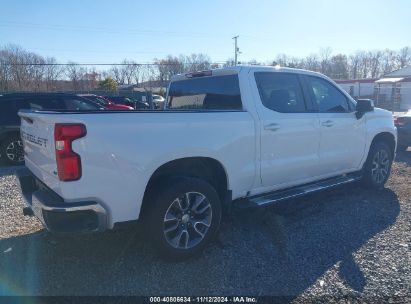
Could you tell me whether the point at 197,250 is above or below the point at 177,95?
below

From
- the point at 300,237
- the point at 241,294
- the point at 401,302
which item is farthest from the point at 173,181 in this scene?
the point at 401,302

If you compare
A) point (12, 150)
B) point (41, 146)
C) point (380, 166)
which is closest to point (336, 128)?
point (380, 166)

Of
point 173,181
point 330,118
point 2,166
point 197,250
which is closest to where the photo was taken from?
point 173,181

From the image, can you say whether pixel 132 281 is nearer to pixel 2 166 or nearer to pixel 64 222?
pixel 64 222

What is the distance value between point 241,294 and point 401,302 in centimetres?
133

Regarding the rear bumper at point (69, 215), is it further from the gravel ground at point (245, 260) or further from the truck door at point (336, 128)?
the truck door at point (336, 128)

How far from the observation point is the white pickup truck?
9.11 feet

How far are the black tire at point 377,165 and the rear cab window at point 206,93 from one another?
9.79 feet

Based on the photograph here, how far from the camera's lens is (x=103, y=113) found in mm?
2848

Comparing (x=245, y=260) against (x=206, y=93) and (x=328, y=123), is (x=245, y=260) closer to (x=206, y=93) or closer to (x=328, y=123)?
(x=206, y=93)

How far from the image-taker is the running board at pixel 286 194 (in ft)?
12.9

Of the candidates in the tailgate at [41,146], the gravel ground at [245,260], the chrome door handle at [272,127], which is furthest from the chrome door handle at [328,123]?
the tailgate at [41,146]

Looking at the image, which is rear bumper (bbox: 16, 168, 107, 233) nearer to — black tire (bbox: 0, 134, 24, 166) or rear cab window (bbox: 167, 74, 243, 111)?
rear cab window (bbox: 167, 74, 243, 111)

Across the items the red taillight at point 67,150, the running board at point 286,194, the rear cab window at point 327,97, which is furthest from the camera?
the rear cab window at point 327,97
